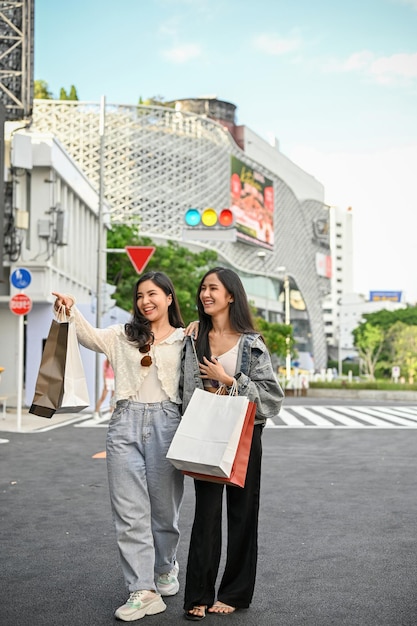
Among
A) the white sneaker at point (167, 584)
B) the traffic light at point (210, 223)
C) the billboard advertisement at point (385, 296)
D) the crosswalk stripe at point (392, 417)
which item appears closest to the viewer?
the white sneaker at point (167, 584)

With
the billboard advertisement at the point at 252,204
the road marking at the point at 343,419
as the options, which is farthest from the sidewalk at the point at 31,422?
the billboard advertisement at the point at 252,204

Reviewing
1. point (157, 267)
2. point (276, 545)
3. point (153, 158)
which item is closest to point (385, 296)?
point (153, 158)

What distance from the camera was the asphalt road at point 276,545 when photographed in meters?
4.71

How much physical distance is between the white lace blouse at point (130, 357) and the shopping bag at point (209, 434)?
1.10ft

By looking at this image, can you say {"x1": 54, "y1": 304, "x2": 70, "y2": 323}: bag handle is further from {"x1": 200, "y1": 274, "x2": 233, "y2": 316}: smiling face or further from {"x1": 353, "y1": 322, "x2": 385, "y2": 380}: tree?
{"x1": 353, "y1": 322, "x2": 385, "y2": 380}: tree

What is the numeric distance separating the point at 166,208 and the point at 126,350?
81816 mm

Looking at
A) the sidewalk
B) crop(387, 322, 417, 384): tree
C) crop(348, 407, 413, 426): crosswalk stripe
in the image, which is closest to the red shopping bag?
the sidewalk

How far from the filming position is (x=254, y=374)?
4.70 m

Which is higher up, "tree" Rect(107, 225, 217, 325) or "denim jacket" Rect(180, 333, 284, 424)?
"tree" Rect(107, 225, 217, 325)

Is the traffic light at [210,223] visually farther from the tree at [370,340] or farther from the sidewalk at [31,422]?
the tree at [370,340]

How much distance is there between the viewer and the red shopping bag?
4.38 metres

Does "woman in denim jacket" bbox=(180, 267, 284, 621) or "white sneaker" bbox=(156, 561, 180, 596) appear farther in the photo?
"white sneaker" bbox=(156, 561, 180, 596)

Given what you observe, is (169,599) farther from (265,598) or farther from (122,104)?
(122,104)

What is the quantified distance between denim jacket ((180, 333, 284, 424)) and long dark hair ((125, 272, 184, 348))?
0.78 ft
